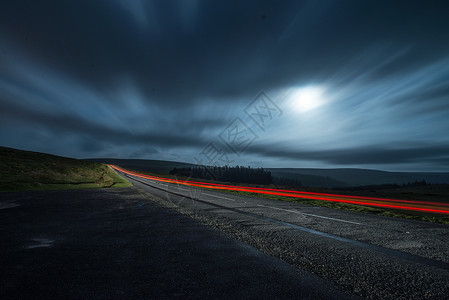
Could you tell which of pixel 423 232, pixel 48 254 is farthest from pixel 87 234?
pixel 423 232

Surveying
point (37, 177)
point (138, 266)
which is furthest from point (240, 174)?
point (138, 266)

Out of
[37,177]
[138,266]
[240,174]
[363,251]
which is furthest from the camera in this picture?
[240,174]

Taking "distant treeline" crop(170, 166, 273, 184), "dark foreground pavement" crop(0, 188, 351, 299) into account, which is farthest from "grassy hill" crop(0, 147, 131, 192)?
"distant treeline" crop(170, 166, 273, 184)

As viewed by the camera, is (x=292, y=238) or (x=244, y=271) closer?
(x=244, y=271)

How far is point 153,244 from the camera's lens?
13.3ft

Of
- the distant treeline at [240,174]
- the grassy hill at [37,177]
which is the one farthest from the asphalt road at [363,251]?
the distant treeline at [240,174]

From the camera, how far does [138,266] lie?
2.99m

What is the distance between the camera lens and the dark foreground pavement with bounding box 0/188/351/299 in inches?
90.8

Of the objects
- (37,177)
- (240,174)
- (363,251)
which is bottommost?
(363,251)

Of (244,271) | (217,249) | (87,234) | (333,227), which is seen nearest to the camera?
(244,271)

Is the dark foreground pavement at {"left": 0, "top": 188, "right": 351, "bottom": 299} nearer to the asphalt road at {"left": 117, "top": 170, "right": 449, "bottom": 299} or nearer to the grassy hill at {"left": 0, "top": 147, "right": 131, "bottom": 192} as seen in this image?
the asphalt road at {"left": 117, "top": 170, "right": 449, "bottom": 299}

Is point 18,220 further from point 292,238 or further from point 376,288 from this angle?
point 376,288

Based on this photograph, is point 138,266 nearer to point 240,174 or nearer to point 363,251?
point 363,251

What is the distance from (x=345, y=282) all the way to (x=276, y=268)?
928 mm
